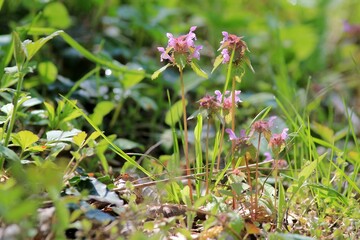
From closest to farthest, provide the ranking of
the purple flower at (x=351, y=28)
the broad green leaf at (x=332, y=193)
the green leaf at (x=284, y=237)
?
the green leaf at (x=284, y=237), the broad green leaf at (x=332, y=193), the purple flower at (x=351, y=28)

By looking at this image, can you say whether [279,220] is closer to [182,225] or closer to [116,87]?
[182,225]

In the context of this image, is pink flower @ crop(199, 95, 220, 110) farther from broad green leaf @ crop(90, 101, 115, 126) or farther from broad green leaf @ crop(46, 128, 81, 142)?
broad green leaf @ crop(90, 101, 115, 126)

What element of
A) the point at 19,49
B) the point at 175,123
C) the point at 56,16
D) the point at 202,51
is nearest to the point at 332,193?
the point at 19,49

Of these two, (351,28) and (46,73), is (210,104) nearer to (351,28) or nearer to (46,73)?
(46,73)

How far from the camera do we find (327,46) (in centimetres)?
365

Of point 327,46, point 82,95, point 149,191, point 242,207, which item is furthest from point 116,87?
point 327,46

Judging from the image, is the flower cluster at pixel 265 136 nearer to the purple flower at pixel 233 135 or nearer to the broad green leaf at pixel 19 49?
the purple flower at pixel 233 135

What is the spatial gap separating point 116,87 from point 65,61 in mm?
392

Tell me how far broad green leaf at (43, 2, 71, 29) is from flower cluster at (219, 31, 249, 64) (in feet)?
4.00

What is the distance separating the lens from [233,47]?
146 cm

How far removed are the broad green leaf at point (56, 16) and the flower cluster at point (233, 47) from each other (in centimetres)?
122

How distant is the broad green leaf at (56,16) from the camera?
2.55 meters

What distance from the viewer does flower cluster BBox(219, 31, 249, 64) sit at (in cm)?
146

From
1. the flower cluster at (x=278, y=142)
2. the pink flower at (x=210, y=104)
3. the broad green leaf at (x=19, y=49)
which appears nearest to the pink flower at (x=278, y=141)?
the flower cluster at (x=278, y=142)
